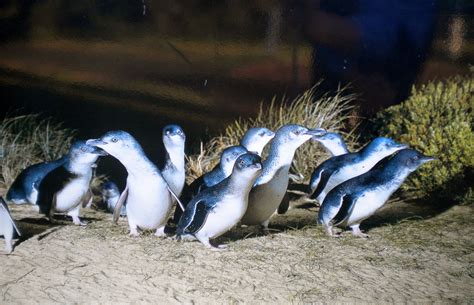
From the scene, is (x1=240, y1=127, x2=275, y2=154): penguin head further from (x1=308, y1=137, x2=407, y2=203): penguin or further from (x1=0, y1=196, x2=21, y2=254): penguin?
(x1=0, y1=196, x2=21, y2=254): penguin

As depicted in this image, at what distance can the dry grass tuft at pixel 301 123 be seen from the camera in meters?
8.49

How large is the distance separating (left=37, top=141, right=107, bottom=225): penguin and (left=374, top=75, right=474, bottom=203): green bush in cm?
365

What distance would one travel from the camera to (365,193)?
18.4 ft

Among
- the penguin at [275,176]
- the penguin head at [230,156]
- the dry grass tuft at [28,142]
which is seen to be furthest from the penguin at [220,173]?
the dry grass tuft at [28,142]

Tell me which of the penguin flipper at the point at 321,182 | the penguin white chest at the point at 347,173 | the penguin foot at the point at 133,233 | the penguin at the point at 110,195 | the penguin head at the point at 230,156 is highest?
the penguin head at the point at 230,156

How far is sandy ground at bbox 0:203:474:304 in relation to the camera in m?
4.37

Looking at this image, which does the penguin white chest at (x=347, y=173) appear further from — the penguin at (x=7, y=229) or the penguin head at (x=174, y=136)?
the penguin at (x=7, y=229)

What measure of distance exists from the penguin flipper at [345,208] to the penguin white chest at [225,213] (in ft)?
3.13

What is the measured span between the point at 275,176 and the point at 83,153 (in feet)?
5.65

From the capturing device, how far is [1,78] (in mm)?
9188

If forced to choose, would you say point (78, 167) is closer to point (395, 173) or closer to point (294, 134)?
point (294, 134)

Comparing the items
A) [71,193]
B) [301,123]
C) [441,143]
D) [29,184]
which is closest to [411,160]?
[441,143]

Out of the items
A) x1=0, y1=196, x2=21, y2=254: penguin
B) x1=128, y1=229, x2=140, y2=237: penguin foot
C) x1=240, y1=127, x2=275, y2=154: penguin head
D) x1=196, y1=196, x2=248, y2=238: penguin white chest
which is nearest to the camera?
x1=0, y1=196, x2=21, y2=254: penguin

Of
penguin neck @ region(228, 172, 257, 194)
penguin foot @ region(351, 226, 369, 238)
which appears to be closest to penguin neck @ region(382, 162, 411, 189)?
penguin foot @ region(351, 226, 369, 238)
